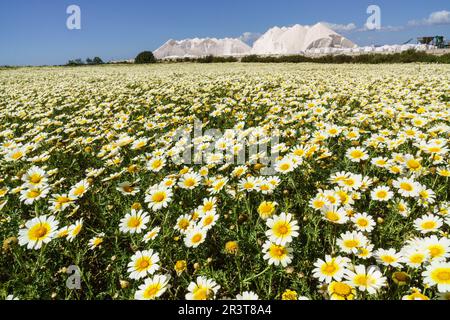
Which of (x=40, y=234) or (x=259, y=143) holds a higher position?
(x=259, y=143)

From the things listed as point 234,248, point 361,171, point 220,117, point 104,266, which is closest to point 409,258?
point 234,248

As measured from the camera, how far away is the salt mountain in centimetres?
8186

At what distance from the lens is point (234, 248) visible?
6.68ft

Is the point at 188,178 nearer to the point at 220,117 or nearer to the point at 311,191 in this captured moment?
the point at 311,191

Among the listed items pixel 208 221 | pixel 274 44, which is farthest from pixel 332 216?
pixel 274 44

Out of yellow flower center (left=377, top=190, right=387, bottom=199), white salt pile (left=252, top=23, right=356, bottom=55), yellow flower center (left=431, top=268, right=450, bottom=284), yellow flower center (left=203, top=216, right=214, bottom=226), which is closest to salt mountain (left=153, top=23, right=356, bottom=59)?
white salt pile (left=252, top=23, right=356, bottom=55)

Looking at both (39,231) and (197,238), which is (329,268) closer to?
(197,238)

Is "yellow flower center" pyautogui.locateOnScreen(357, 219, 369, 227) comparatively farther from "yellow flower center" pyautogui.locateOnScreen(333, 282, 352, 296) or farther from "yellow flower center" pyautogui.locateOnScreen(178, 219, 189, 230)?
"yellow flower center" pyautogui.locateOnScreen(178, 219, 189, 230)

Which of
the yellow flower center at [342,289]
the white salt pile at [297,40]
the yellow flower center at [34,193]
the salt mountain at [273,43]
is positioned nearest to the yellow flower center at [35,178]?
the yellow flower center at [34,193]

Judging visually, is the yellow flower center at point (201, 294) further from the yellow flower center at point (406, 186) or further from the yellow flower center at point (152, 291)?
the yellow flower center at point (406, 186)

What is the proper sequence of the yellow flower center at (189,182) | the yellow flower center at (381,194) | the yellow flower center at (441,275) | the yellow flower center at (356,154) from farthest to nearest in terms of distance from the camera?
the yellow flower center at (356,154), the yellow flower center at (189,182), the yellow flower center at (381,194), the yellow flower center at (441,275)

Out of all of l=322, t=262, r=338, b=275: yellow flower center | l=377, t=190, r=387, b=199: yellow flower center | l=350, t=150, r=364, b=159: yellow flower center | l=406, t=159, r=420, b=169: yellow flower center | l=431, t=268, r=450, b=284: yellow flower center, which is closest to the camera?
l=431, t=268, r=450, b=284: yellow flower center

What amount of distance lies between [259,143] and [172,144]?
126 centimetres

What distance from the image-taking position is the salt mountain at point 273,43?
81863 millimetres
